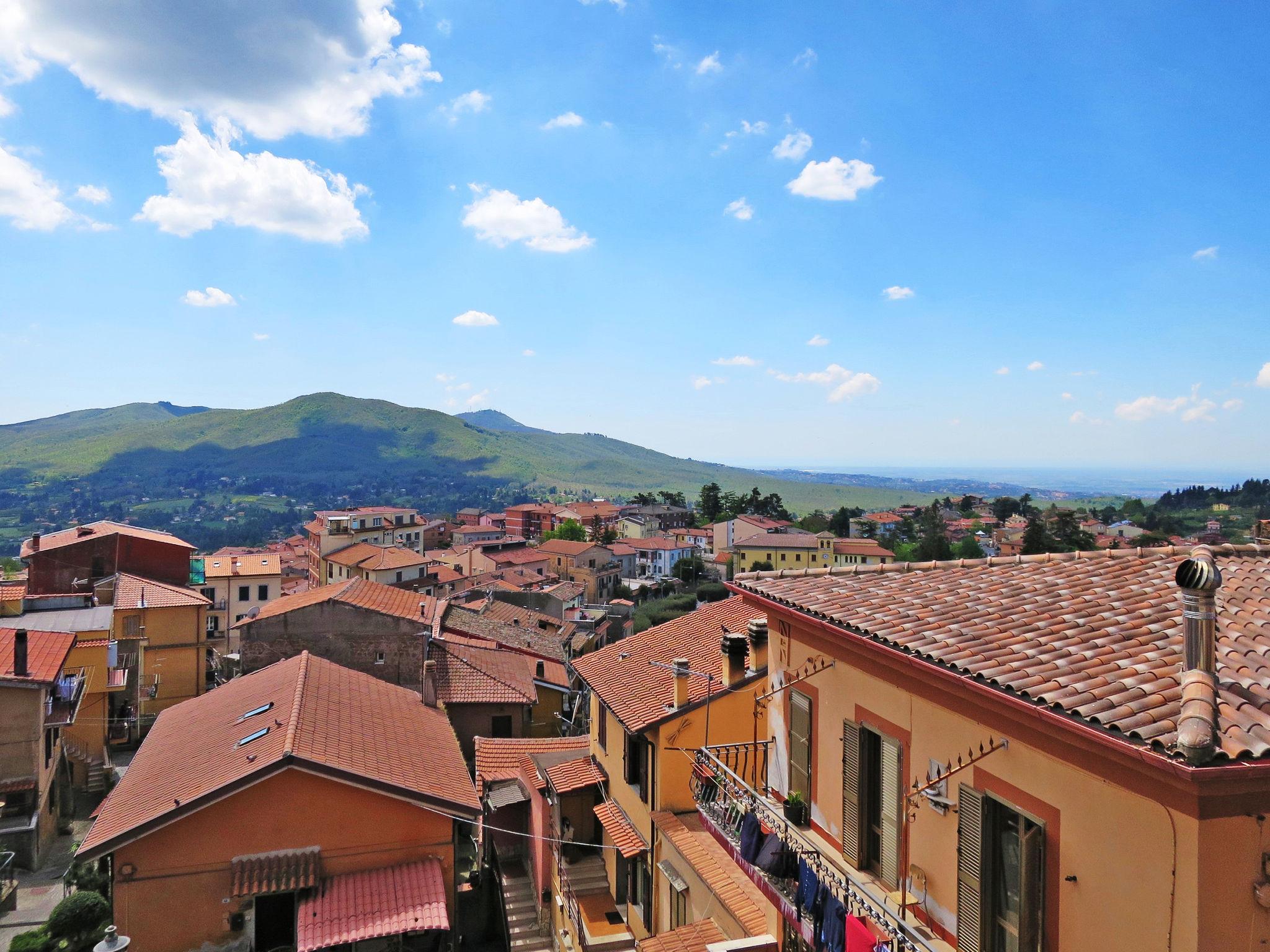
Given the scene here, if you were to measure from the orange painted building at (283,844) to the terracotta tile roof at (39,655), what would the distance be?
224 inches

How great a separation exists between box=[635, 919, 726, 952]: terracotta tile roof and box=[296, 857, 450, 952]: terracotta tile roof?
6313 mm

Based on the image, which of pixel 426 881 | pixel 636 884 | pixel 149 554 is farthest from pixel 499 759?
pixel 149 554

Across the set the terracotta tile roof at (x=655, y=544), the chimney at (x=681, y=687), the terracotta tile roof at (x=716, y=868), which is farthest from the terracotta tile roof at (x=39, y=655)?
the terracotta tile roof at (x=655, y=544)

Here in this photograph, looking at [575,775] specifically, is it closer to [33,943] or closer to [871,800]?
[33,943]

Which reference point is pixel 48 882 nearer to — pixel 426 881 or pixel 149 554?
pixel 426 881

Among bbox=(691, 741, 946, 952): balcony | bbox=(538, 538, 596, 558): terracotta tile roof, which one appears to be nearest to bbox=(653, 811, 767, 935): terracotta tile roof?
bbox=(691, 741, 946, 952): balcony

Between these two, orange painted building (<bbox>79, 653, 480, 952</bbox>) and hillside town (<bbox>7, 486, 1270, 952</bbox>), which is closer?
hillside town (<bbox>7, 486, 1270, 952</bbox>)

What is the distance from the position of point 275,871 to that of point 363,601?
16.9 metres

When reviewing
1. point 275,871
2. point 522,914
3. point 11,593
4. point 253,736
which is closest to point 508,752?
point 522,914

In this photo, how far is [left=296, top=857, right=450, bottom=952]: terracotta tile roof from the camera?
14031 millimetres

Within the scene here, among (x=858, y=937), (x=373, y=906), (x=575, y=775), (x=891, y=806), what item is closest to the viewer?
(x=858, y=937)

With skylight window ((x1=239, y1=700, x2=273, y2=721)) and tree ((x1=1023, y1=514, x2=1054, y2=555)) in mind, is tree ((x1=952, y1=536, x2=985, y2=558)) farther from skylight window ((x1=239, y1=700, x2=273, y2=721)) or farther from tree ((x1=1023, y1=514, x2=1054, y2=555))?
skylight window ((x1=239, y1=700, x2=273, y2=721))

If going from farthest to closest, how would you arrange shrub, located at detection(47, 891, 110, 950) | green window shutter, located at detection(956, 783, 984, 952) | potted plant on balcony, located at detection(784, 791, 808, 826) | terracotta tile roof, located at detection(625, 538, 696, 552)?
terracotta tile roof, located at detection(625, 538, 696, 552) → shrub, located at detection(47, 891, 110, 950) → potted plant on balcony, located at detection(784, 791, 808, 826) → green window shutter, located at detection(956, 783, 984, 952)

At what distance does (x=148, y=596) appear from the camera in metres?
35.0
